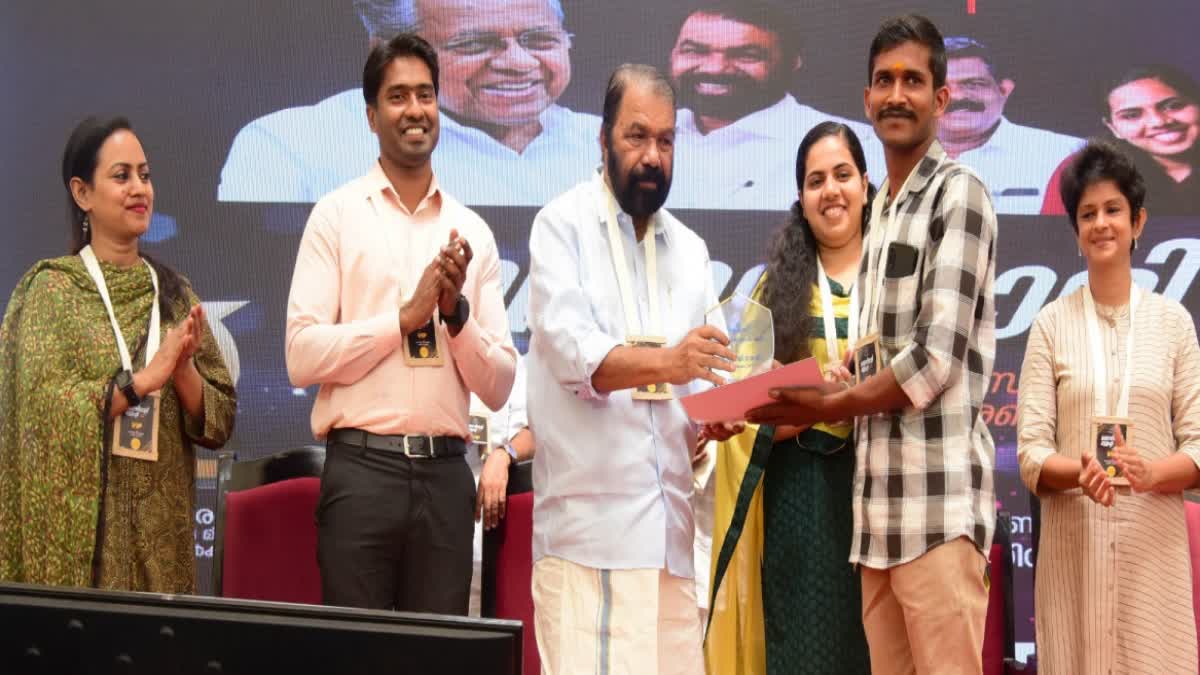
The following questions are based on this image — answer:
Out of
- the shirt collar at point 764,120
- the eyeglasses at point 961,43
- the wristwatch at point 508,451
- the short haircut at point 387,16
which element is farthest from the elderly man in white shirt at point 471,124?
the eyeglasses at point 961,43

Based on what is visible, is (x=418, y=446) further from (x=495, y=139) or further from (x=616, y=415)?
(x=495, y=139)

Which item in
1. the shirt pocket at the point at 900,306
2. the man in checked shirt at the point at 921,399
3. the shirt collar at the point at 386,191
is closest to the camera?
the man in checked shirt at the point at 921,399

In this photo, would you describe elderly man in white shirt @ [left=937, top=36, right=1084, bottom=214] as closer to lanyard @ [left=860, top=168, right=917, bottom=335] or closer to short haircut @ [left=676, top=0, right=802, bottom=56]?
short haircut @ [left=676, top=0, right=802, bottom=56]

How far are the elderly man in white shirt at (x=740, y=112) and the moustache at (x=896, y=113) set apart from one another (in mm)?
1924

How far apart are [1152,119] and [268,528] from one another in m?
3.56

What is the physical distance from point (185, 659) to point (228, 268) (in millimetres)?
3815

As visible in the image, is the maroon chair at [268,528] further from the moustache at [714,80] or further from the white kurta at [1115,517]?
the white kurta at [1115,517]

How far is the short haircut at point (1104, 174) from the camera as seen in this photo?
3.56m

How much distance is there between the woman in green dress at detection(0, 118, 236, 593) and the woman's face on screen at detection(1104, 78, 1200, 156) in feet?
11.2

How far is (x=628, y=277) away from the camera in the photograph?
9.75 feet

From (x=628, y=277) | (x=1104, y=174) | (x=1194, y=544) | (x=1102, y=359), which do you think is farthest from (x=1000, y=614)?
(x=628, y=277)

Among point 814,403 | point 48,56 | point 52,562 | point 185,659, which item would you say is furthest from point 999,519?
point 48,56

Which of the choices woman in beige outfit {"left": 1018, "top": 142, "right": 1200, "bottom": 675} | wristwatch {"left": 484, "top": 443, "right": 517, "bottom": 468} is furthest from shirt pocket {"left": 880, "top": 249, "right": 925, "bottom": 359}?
wristwatch {"left": 484, "top": 443, "right": 517, "bottom": 468}

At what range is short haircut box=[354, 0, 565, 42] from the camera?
15.3ft
